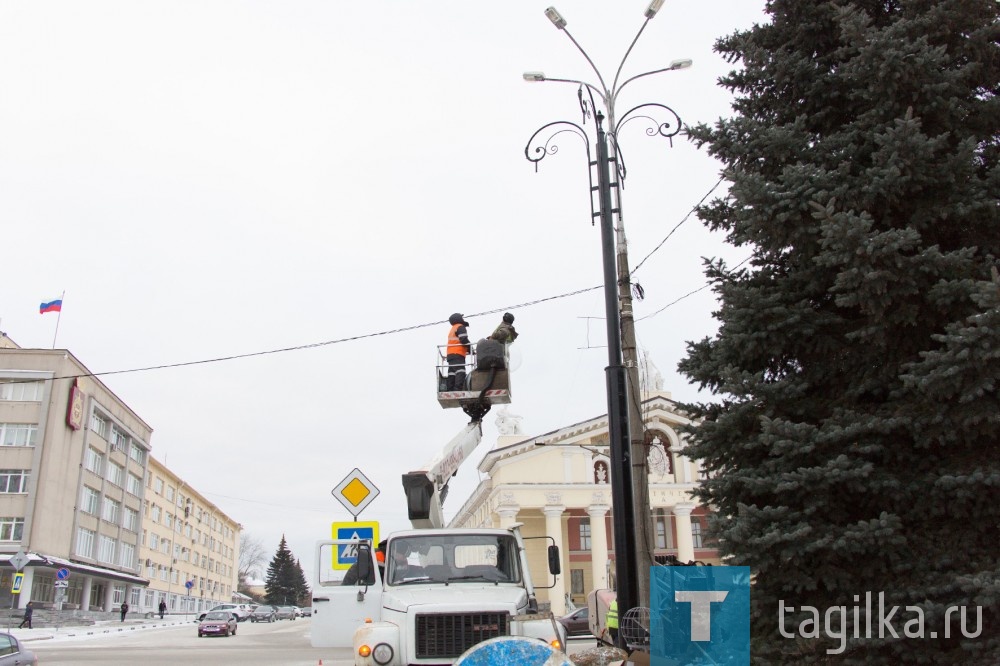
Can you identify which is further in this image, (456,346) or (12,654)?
(456,346)

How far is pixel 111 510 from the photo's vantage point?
202 ft

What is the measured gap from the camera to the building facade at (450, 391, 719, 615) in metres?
46.7

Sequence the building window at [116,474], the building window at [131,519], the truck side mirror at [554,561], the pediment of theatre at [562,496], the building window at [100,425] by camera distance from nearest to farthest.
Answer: the truck side mirror at [554,561] → the pediment of theatre at [562,496] → the building window at [100,425] → the building window at [116,474] → the building window at [131,519]

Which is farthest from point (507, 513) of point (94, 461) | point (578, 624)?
point (94, 461)

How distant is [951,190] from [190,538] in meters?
95.6

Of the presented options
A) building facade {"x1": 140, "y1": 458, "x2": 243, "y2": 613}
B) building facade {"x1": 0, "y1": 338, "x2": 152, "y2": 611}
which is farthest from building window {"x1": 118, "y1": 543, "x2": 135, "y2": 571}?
building facade {"x1": 140, "y1": 458, "x2": 243, "y2": 613}

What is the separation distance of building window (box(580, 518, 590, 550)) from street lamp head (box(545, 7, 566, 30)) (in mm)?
43316

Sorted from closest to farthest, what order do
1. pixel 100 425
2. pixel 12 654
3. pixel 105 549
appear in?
pixel 12 654
pixel 100 425
pixel 105 549

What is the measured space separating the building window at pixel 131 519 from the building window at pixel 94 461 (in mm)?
7315

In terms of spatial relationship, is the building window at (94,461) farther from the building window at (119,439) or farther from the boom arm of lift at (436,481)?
the boom arm of lift at (436,481)

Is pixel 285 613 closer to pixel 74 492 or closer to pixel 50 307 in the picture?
pixel 74 492

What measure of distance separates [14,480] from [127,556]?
62.5 ft

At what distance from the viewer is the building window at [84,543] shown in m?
53.9

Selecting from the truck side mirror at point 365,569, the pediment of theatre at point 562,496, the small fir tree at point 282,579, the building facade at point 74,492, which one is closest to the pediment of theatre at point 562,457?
the pediment of theatre at point 562,496
